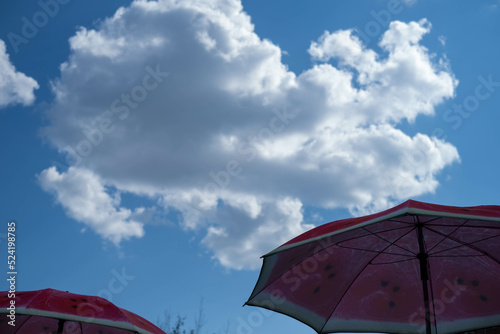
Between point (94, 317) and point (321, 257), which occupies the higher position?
point (321, 257)

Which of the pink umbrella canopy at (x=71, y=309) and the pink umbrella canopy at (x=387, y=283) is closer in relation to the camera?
the pink umbrella canopy at (x=71, y=309)

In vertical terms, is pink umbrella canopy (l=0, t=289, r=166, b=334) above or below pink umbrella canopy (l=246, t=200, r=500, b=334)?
below

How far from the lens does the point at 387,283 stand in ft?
20.4

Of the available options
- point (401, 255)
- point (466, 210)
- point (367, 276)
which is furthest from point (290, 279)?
point (466, 210)

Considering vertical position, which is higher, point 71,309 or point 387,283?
point 387,283

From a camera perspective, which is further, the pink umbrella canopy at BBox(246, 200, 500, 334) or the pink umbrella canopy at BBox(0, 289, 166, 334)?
the pink umbrella canopy at BBox(246, 200, 500, 334)

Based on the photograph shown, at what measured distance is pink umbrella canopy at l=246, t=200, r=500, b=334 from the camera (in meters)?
5.80

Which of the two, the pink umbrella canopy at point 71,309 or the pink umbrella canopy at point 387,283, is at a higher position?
the pink umbrella canopy at point 387,283

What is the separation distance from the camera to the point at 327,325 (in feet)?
19.5

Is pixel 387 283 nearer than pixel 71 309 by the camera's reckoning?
No

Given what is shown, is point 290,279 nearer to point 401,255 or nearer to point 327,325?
point 327,325

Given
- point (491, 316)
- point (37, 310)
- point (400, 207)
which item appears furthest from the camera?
point (491, 316)

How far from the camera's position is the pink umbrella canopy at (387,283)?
5.80m

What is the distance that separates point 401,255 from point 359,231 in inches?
35.9
